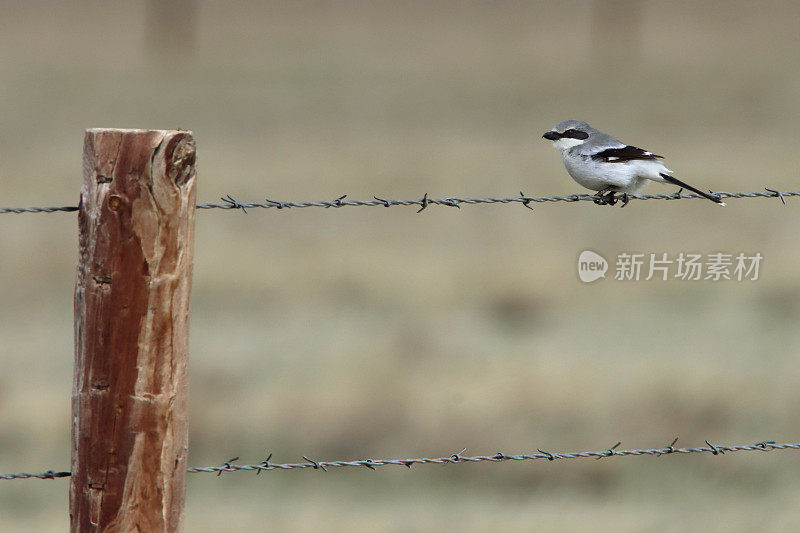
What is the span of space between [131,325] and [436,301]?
10.7 metres

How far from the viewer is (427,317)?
1336 cm

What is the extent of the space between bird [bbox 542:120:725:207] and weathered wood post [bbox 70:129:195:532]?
2.60 m

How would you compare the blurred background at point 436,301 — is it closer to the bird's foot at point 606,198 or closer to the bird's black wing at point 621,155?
the bird's foot at point 606,198

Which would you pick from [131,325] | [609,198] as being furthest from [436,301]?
[131,325]

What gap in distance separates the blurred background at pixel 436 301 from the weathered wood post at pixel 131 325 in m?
4.81

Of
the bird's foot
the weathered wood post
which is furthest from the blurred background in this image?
the weathered wood post

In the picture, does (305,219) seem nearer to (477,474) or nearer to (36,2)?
(477,474)

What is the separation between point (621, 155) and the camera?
5.46 m

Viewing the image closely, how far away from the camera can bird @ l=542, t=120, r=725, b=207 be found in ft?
17.9

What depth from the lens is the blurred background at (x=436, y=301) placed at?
8875mm

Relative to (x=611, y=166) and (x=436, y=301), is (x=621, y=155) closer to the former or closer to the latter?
(x=611, y=166)

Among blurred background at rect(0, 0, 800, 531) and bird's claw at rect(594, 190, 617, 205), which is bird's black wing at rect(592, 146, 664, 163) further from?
blurred background at rect(0, 0, 800, 531)

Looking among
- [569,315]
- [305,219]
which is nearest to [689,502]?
[569,315]

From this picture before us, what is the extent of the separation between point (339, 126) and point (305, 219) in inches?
374
